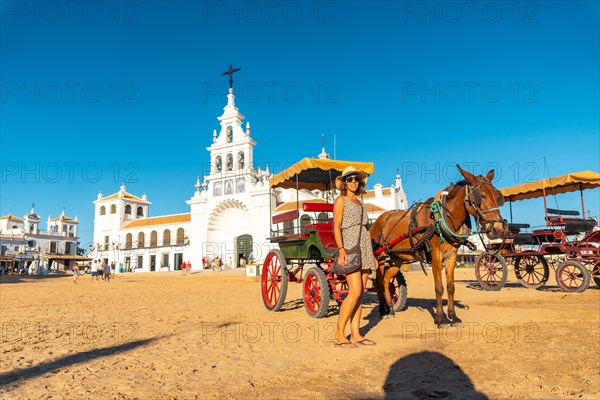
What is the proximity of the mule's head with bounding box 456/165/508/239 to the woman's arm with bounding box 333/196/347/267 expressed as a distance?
217 cm

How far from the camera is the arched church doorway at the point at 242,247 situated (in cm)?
4081

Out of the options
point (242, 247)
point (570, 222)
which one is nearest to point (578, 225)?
point (570, 222)

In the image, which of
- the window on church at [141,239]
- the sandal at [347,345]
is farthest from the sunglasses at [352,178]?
the window on church at [141,239]

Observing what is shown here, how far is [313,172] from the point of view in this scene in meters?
8.55

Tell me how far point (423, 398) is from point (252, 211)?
37.6m

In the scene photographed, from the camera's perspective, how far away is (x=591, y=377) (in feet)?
10.6

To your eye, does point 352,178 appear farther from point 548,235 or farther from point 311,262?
point 548,235

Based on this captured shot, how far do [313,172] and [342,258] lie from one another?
4659 millimetres

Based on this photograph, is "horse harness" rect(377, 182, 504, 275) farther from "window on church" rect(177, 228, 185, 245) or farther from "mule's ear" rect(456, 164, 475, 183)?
"window on church" rect(177, 228, 185, 245)

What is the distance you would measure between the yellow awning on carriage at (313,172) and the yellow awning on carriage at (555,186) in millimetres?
4404

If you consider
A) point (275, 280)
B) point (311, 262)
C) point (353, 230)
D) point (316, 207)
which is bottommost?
point (275, 280)

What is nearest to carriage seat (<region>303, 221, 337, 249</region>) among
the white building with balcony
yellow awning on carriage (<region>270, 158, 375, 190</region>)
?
yellow awning on carriage (<region>270, 158, 375, 190</region>)

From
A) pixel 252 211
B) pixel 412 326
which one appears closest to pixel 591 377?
pixel 412 326

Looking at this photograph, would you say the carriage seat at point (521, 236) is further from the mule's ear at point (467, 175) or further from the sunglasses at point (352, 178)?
the sunglasses at point (352, 178)
